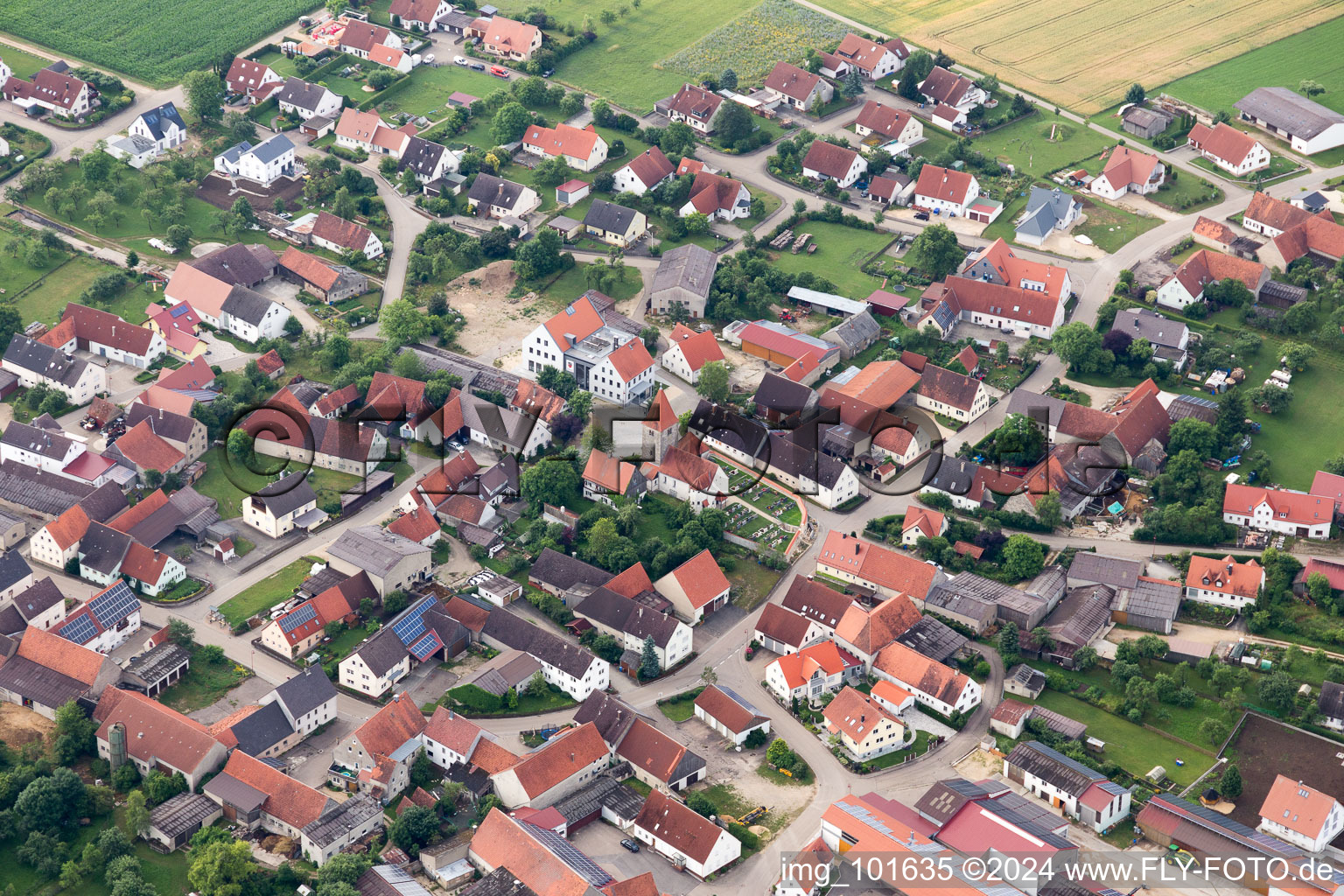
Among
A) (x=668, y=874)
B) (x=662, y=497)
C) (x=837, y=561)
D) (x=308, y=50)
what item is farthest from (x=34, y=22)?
(x=668, y=874)

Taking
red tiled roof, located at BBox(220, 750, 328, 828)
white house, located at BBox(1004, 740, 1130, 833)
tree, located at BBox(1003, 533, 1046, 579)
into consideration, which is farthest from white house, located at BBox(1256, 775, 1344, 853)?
red tiled roof, located at BBox(220, 750, 328, 828)

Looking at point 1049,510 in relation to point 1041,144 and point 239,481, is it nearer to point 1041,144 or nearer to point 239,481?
point 239,481

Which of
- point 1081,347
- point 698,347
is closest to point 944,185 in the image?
point 1081,347

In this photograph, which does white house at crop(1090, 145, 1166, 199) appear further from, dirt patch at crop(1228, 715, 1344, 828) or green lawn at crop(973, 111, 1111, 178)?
dirt patch at crop(1228, 715, 1344, 828)

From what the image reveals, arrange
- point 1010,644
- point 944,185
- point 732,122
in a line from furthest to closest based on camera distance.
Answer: point 732,122, point 944,185, point 1010,644

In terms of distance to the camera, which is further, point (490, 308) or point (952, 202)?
point (952, 202)

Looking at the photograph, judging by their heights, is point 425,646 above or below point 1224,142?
below

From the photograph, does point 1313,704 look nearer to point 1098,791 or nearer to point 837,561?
point 1098,791
